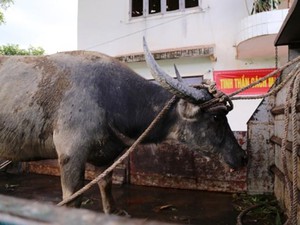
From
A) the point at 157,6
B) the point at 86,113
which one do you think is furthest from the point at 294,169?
the point at 157,6

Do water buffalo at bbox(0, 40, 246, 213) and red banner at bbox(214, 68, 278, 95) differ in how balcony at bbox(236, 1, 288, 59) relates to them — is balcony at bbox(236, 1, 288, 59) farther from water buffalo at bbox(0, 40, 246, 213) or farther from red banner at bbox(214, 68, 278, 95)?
water buffalo at bbox(0, 40, 246, 213)

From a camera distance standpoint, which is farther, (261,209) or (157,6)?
(157,6)

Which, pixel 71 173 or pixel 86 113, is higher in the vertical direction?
pixel 86 113

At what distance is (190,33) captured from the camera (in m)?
9.73

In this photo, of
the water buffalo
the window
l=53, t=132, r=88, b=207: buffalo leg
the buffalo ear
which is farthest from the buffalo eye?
the window

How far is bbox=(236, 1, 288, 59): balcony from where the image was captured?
7676 mm

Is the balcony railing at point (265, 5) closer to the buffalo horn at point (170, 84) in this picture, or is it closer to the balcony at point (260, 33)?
the balcony at point (260, 33)

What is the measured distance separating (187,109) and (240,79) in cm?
640

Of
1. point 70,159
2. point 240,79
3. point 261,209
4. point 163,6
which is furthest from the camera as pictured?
point 163,6

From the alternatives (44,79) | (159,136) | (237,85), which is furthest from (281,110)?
(237,85)

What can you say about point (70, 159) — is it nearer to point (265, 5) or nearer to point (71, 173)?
point (71, 173)

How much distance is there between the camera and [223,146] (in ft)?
10.5

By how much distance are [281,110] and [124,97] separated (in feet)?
5.33

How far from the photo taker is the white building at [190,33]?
848 centimetres
